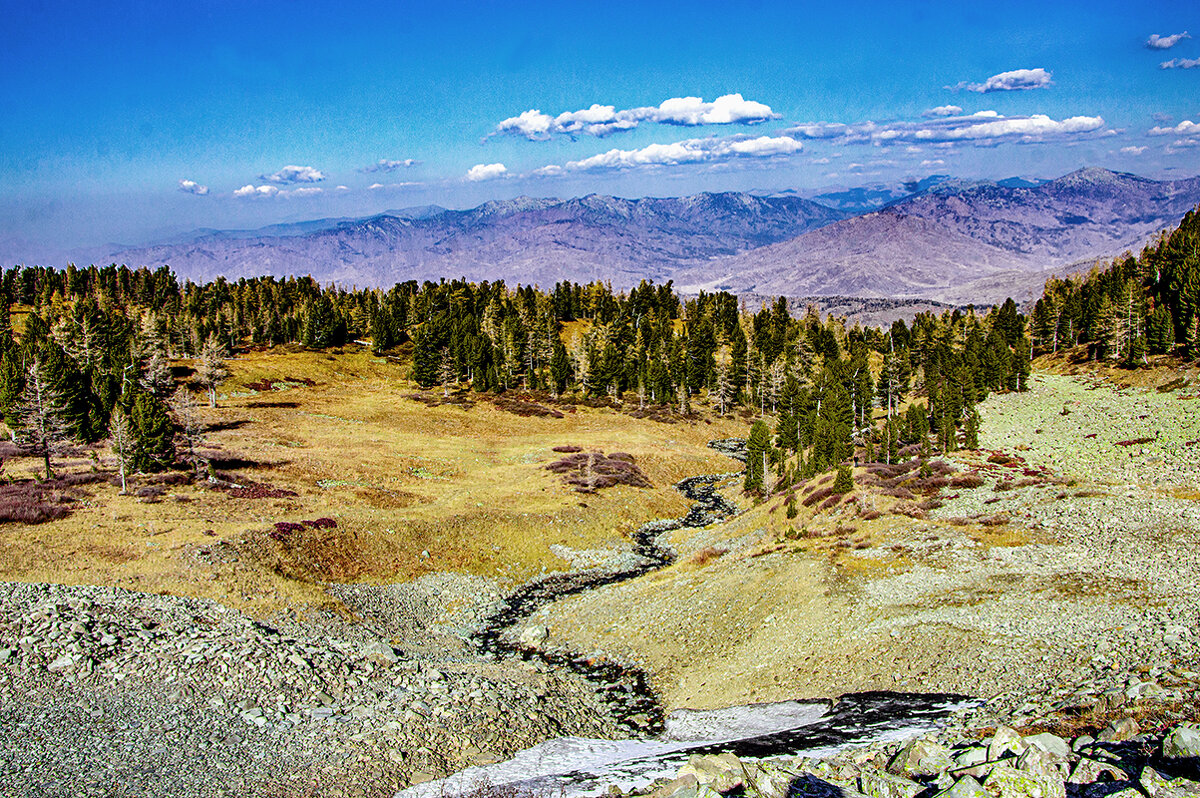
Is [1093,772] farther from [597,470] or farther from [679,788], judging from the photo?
[597,470]

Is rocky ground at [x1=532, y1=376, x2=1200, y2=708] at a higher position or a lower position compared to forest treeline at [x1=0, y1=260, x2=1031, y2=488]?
lower

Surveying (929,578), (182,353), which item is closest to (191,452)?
(929,578)

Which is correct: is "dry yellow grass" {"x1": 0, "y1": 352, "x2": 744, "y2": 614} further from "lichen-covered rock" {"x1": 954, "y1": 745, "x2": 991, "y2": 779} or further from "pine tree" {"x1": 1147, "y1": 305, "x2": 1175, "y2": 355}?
"pine tree" {"x1": 1147, "y1": 305, "x2": 1175, "y2": 355}

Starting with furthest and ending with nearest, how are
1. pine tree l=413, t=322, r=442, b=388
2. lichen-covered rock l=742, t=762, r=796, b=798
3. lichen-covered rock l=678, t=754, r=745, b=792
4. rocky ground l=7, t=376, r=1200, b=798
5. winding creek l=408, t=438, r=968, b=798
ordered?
pine tree l=413, t=322, r=442, b=388 < winding creek l=408, t=438, r=968, b=798 < rocky ground l=7, t=376, r=1200, b=798 < lichen-covered rock l=678, t=754, r=745, b=792 < lichen-covered rock l=742, t=762, r=796, b=798

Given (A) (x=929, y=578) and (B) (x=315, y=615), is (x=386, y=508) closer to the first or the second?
(B) (x=315, y=615)

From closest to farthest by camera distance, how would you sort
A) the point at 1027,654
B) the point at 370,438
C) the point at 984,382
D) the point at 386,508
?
1. the point at 1027,654
2. the point at 386,508
3. the point at 370,438
4. the point at 984,382

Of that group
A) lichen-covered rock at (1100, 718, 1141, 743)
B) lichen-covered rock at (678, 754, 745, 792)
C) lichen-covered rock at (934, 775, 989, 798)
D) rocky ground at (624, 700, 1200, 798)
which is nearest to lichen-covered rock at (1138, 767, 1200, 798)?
rocky ground at (624, 700, 1200, 798)

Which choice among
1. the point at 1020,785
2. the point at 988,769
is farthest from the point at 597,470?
the point at 1020,785
